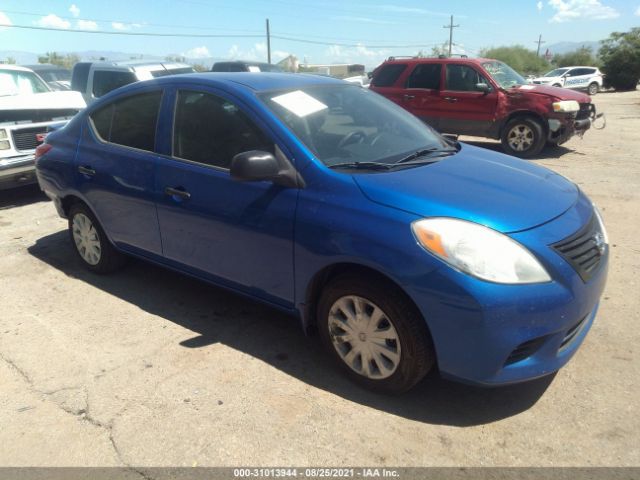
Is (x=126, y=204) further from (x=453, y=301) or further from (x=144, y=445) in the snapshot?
(x=453, y=301)

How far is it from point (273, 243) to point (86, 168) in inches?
83.2

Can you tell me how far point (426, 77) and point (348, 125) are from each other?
7.68m

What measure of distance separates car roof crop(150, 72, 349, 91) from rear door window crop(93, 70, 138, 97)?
6693 mm

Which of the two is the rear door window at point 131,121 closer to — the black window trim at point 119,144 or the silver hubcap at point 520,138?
the black window trim at point 119,144

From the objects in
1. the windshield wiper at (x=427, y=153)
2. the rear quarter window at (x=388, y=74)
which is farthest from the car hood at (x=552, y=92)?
the windshield wiper at (x=427, y=153)

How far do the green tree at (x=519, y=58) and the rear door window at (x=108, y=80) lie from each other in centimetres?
5992

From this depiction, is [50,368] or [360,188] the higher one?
[360,188]

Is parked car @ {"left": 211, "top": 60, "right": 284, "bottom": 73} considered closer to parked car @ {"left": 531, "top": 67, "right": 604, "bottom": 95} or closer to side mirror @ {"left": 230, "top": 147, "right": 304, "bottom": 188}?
side mirror @ {"left": 230, "top": 147, "right": 304, "bottom": 188}

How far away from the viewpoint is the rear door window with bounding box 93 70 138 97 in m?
9.74

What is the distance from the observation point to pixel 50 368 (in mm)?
3215

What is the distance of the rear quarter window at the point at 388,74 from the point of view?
10.7m

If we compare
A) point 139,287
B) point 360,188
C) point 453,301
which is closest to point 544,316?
point 453,301

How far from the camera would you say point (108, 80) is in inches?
396

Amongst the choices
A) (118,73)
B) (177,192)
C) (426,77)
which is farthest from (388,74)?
(177,192)
